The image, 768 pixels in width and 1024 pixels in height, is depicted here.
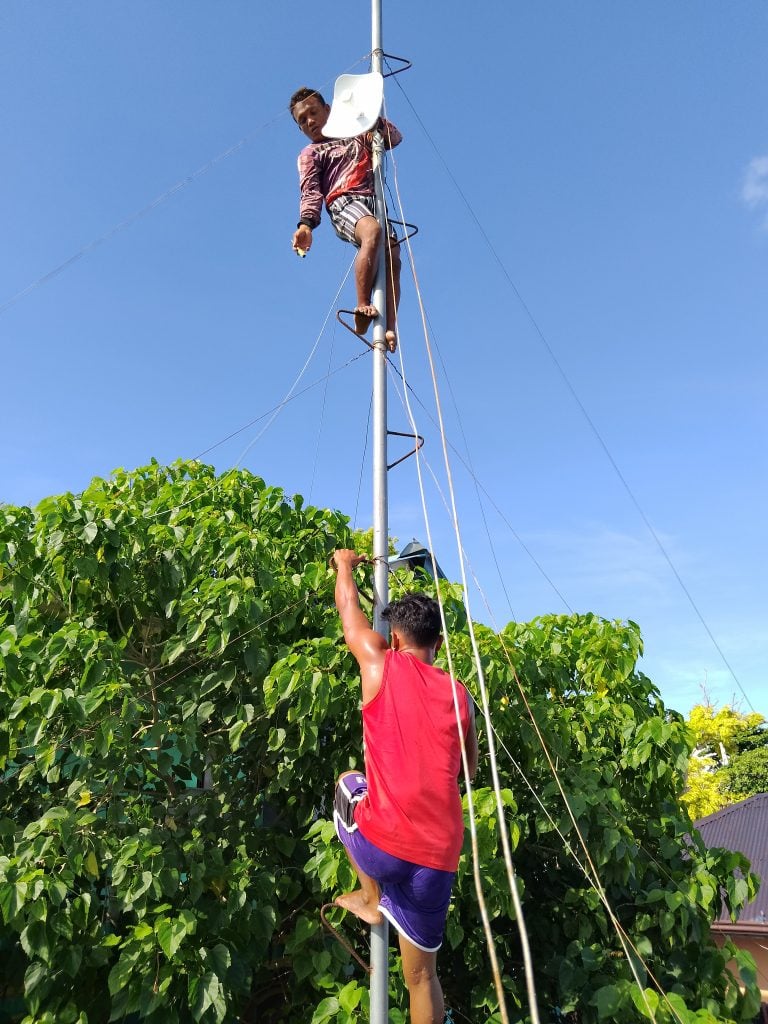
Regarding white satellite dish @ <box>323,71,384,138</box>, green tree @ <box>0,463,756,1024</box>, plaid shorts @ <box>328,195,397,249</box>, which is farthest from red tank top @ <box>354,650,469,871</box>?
white satellite dish @ <box>323,71,384,138</box>

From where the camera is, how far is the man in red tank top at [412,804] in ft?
6.94

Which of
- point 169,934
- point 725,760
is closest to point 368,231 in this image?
point 169,934

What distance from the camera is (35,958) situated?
3.26 m

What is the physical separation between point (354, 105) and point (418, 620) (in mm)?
→ 2788

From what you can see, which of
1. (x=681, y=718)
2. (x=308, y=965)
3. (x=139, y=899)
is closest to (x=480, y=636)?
(x=681, y=718)

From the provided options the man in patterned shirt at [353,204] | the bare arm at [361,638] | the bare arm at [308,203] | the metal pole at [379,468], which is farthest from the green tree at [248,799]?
the bare arm at [308,203]

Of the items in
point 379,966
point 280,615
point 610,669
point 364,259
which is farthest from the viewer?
point 610,669

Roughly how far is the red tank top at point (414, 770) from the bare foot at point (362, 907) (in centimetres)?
38

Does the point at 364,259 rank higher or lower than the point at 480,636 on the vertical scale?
higher

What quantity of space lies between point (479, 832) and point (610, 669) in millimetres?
1587

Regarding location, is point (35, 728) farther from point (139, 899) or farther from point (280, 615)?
point (280, 615)

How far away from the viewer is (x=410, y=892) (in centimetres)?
216

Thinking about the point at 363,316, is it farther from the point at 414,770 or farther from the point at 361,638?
the point at 414,770

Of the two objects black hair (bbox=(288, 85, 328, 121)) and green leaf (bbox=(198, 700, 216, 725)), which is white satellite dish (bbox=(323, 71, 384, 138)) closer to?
black hair (bbox=(288, 85, 328, 121))
